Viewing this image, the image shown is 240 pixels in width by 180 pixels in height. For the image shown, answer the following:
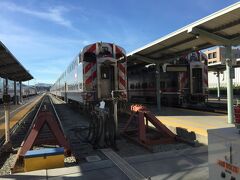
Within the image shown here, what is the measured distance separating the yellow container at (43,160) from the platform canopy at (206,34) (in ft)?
20.9

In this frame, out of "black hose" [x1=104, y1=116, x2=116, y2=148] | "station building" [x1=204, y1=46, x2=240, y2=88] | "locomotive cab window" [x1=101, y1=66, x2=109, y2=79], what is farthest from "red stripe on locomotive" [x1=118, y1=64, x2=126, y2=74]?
"black hose" [x1=104, y1=116, x2=116, y2=148]

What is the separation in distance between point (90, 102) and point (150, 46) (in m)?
3.91

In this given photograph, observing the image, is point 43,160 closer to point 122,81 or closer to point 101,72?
point 101,72

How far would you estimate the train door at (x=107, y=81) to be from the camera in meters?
15.4

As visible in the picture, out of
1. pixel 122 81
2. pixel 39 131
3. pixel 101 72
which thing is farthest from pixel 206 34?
pixel 39 131

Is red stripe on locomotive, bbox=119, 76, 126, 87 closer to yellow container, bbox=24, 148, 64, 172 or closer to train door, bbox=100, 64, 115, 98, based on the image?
train door, bbox=100, 64, 115, 98

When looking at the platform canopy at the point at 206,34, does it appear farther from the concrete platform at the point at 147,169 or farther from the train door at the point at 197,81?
the concrete platform at the point at 147,169

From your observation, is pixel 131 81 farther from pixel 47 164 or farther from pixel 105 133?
pixel 47 164

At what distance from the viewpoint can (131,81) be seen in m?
27.5

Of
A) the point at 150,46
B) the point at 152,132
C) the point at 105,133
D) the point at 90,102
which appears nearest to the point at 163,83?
the point at 150,46

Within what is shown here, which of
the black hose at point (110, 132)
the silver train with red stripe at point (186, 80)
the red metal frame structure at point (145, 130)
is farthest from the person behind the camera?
the silver train with red stripe at point (186, 80)

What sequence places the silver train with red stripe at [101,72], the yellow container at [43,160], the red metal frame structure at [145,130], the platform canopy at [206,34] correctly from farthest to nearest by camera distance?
1. the silver train with red stripe at [101,72]
2. the platform canopy at [206,34]
3. the red metal frame structure at [145,130]
4. the yellow container at [43,160]

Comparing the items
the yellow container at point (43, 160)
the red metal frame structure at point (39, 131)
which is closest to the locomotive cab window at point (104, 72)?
the red metal frame structure at point (39, 131)

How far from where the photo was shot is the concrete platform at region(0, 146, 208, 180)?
6168 millimetres
